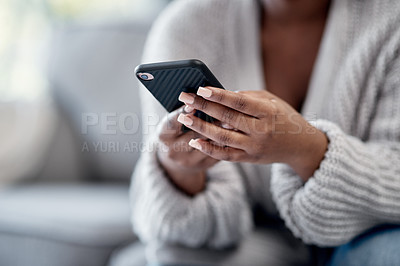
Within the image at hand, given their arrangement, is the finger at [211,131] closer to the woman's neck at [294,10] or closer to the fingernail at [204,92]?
the fingernail at [204,92]

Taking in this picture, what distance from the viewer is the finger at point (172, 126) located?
360 mm

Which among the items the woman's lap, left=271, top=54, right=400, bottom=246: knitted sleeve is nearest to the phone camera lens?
left=271, top=54, right=400, bottom=246: knitted sleeve

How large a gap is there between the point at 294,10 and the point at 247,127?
0.92ft

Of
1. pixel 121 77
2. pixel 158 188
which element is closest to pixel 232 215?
pixel 158 188

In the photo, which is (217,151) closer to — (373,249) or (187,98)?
(187,98)

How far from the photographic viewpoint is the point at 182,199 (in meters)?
0.50

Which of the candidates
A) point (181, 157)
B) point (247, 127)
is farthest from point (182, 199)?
point (247, 127)

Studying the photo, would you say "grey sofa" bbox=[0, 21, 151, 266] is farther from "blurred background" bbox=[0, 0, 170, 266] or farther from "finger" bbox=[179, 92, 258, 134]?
"finger" bbox=[179, 92, 258, 134]

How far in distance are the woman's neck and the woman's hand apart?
0.21m

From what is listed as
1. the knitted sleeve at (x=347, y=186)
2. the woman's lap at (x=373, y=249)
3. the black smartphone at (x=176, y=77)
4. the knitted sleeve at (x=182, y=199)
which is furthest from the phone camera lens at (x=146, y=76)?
the woman's lap at (x=373, y=249)

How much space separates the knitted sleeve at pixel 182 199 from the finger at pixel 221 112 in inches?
4.9

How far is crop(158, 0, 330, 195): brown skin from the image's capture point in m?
0.33

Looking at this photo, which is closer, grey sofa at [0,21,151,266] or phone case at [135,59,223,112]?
phone case at [135,59,223,112]

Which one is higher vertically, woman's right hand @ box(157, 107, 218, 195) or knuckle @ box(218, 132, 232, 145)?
knuckle @ box(218, 132, 232, 145)
